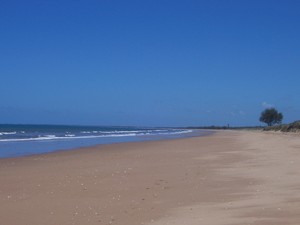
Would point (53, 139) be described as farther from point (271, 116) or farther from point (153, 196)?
point (271, 116)

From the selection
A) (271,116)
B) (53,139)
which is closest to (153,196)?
(53,139)

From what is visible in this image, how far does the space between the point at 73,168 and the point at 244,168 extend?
6.61m

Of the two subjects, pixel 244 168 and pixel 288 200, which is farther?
pixel 244 168

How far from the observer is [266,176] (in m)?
14.0

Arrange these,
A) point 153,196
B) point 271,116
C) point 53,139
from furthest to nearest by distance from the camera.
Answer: point 271,116, point 53,139, point 153,196

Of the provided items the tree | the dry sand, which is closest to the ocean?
the dry sand

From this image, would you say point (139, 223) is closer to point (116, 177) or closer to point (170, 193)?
point (170, 193)

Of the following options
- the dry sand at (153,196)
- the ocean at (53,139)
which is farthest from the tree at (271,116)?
the dry sand at (153,196)

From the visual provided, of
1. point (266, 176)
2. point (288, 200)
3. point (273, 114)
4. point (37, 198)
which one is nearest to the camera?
point (288, 200)

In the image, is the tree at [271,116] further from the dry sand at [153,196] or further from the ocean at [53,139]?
the dry sand at [153,196]

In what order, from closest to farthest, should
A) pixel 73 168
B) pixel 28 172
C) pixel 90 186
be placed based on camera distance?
pixel 90 186
pixel 28 172
pixel 73 168

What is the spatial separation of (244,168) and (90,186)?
257 inches

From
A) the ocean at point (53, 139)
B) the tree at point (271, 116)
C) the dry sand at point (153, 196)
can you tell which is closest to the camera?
the dry sand at point (153, 196)

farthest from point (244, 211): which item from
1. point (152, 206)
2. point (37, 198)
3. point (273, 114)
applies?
point (273, 114)
